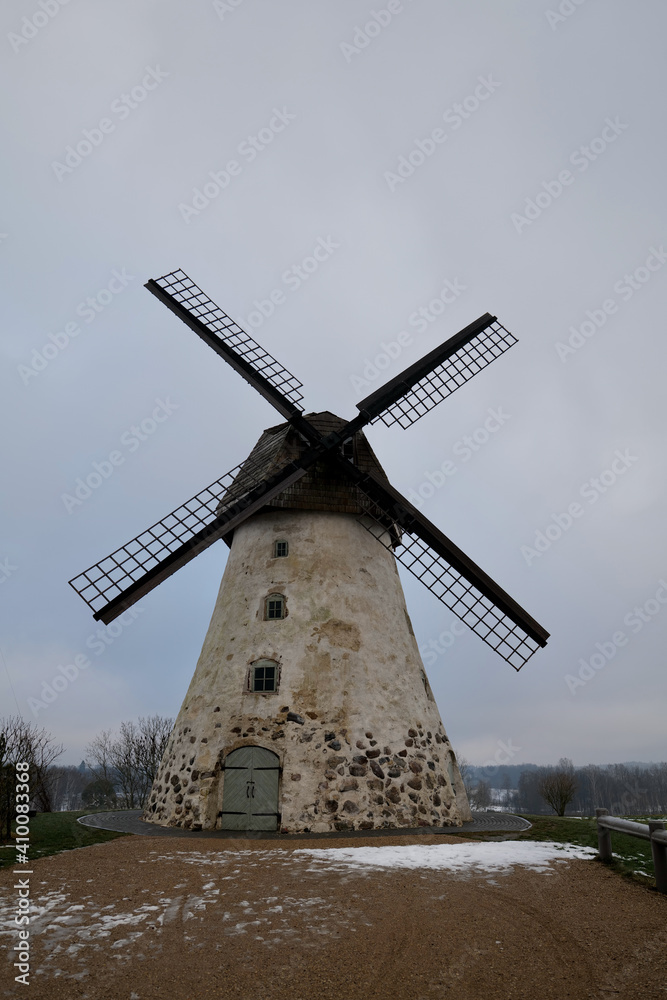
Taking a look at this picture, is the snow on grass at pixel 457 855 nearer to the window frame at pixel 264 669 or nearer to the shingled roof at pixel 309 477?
the window frame at pixel 264 669

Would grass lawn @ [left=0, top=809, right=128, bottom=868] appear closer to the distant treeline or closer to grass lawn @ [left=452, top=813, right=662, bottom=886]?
grass lawn @ [left=452, top=813, right=662, bottom=886]

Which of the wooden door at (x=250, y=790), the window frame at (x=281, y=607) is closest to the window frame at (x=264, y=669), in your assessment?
the window frame at (x=281, y=607)

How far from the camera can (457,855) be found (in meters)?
9.70

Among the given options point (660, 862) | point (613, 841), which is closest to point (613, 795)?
point (613, 841)

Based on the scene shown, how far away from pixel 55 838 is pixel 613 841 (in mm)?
11376

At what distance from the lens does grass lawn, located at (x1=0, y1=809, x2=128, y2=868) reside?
10258 millimetres

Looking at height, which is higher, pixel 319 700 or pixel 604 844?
pixel 319 700

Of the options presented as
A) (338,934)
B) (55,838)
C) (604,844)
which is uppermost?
(604,844)

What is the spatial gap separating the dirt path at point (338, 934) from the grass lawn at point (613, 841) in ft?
1.30

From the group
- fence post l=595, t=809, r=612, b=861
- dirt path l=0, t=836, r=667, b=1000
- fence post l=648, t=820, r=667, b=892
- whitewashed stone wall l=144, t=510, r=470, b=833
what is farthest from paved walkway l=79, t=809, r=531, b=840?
fence post l=648, t=820, r=667, b=892

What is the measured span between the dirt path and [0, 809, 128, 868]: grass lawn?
199 centimetres

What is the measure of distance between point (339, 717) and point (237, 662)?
9.73ft

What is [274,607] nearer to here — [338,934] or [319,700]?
[319,700]

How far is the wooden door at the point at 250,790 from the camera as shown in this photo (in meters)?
12.9
